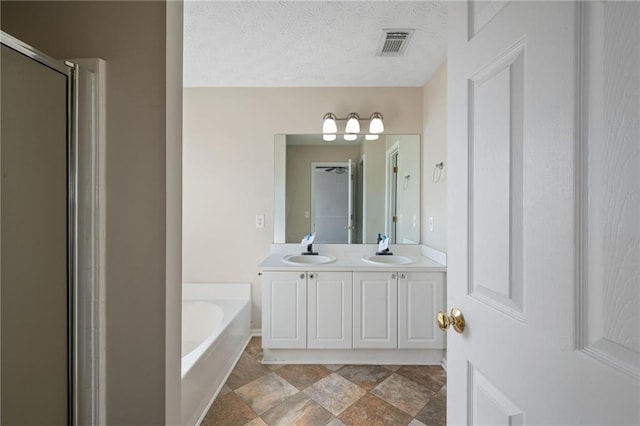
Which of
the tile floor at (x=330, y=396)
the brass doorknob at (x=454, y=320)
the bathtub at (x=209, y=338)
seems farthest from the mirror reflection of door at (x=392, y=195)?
the brass doorknob at (x=454, y=320)

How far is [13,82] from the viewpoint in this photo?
87 centimetres

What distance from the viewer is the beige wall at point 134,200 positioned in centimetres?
105

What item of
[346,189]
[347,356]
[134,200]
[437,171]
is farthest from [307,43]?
[347,356]

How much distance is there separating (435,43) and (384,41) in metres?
0.37

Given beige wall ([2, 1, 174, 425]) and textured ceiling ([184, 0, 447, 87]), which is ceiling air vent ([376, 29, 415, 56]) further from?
beige wall ([2, 1, 174, 425])

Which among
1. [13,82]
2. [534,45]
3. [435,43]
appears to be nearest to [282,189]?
[435,43]

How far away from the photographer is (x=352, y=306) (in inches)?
88.2

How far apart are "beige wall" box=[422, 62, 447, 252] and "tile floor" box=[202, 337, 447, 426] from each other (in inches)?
40.8

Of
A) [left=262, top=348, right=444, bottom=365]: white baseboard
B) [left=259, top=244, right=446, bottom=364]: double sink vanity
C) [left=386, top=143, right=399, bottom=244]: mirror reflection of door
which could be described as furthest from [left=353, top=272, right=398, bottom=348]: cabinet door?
[left=386, top=143, right=399, bottom=244]: mirror reflection of door

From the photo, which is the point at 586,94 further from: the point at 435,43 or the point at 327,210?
the point at 327,210

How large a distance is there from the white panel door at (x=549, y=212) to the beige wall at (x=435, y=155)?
5.32 ft

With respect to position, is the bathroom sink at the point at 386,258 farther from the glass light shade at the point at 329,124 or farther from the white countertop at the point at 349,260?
the glass light shade at the point at 329,124

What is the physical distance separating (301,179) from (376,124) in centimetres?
87

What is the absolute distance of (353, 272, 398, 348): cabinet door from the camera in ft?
7.32
